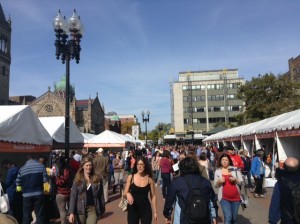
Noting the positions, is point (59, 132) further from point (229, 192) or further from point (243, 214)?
point (229, 192)

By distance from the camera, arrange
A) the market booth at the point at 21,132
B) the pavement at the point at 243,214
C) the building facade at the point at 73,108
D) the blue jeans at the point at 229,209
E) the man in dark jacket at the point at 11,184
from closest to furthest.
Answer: the blue jeans at the point at 229,209, the man in dark jacket at the point at 11,184, the pavement at the point at 243,214, the market booth at the point at 21,132, the building facade at the point at 73,108

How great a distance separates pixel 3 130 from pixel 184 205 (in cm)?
710

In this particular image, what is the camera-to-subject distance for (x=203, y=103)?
97062mm

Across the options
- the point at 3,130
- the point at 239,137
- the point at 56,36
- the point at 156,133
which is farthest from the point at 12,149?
the point at 156,133

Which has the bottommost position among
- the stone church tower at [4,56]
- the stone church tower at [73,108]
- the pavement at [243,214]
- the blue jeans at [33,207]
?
the pavement at [243,214]

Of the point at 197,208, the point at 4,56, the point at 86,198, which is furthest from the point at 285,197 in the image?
the point at 4,56

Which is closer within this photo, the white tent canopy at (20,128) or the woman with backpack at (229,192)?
the woman with backpack at (229,192)

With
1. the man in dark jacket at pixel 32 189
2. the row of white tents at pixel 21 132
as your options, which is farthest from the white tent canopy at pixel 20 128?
the man in dark jacket at pixel 32 189

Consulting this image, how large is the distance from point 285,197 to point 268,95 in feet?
121

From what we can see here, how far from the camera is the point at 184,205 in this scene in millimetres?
4438

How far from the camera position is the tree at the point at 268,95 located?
123 ft

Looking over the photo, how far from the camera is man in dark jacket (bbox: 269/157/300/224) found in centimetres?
414

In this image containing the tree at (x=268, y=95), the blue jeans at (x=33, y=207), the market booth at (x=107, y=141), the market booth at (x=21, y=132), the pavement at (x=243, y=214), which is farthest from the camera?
the tree at (x=268, y=95)

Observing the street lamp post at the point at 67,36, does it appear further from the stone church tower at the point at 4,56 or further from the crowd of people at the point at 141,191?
the stone church tower at the point at 4,56
